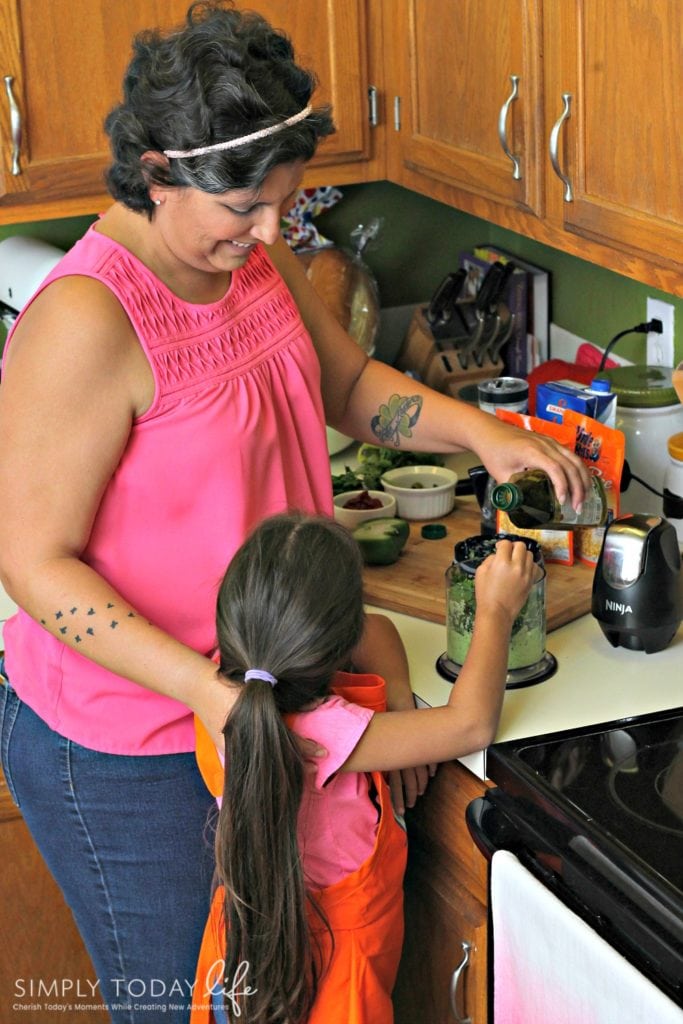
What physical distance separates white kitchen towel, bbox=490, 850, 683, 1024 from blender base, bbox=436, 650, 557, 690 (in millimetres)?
229

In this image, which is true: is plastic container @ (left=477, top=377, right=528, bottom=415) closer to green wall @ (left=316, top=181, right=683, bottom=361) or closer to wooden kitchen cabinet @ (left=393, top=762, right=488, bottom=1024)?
green wall @ (left=316, top=181, right=683, bottom=361)

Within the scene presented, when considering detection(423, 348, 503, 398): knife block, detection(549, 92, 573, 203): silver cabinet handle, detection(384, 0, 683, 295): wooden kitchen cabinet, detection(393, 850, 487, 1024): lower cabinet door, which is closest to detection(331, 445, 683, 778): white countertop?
detection(393, 850, 487, 1024): lower cabinet door

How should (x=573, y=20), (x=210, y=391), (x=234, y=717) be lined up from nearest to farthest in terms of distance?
(x=234, y=717), (x=210, y=391), (x=573, y=20)

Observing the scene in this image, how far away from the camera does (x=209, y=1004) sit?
153 cm

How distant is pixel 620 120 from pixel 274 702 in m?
0.81

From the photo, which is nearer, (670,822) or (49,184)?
(670,822)

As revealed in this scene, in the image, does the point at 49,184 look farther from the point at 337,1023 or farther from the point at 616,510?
the point at 337,1023

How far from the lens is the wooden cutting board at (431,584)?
67.1 inches

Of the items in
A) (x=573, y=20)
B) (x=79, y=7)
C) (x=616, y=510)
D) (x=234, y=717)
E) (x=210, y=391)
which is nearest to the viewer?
(x=234, y=717)

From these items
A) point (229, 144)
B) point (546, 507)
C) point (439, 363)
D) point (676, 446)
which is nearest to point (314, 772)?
point (546, 507)

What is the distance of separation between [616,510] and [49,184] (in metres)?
1.01

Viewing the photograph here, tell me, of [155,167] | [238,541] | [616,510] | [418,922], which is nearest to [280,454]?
[238,541]

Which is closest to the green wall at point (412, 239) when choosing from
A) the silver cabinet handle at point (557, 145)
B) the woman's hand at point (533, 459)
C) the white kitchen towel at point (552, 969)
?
the silver cabinet handle at point (557, 145)

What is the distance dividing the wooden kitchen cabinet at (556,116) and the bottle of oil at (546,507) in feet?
0.91
